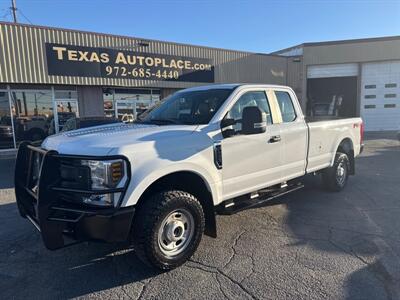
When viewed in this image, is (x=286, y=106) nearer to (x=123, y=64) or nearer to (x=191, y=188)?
(x=191, y=188)

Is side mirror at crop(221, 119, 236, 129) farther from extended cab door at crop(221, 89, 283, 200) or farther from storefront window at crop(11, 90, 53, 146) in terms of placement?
storefront window at crop(11, 90, 53, 146)

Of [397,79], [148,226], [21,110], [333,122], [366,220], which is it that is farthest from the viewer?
[397,79]

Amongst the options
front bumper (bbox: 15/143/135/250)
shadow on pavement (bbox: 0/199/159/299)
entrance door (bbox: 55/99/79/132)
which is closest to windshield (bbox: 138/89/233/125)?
front bumper (bbox: 15/143/135/250)

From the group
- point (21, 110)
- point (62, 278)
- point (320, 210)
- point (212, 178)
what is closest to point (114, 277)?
point (62, 278)

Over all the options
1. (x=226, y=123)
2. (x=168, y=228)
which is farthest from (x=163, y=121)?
(x=168, y=228)

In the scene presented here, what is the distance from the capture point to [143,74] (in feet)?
52.5

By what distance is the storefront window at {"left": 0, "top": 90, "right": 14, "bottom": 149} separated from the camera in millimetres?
13367

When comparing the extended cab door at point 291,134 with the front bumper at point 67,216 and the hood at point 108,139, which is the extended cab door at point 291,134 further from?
the front bumper at point 67,216

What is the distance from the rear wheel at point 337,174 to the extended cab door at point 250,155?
1.92 meters

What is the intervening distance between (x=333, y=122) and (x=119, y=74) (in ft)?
38.0

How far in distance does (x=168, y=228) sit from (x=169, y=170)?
0.66 meters

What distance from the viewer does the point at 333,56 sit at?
20312 millimetres

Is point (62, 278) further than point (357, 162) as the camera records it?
No

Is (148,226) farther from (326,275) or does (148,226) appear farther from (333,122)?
(333,122)
